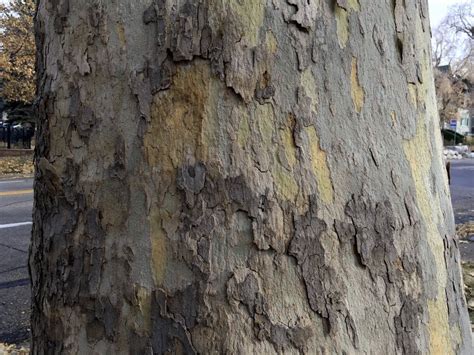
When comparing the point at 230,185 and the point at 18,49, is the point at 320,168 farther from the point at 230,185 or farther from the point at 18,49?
the point at 18,49

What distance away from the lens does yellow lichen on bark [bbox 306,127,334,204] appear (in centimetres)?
92

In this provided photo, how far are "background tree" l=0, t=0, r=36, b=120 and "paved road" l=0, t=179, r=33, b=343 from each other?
7795 mm

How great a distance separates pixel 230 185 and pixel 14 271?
458cm

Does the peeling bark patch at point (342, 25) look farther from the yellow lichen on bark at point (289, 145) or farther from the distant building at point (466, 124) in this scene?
the distant building at point (466, 124)

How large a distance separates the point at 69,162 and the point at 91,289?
236 mm

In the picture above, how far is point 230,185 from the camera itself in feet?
2.91

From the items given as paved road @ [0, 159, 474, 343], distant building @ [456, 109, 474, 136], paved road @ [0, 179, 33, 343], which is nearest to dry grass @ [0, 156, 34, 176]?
paved road @ [0, 159, 474, 343]

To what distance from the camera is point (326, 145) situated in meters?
0.93

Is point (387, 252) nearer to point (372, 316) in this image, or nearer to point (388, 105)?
point (372, 316)

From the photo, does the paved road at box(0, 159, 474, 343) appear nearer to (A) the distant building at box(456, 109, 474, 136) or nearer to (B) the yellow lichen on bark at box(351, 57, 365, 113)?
(B) the yellow lichen on bark at box(351, 57, 365, 113)

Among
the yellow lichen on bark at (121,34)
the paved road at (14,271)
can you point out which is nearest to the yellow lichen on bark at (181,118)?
the yellow lichen on bark at (121,34)

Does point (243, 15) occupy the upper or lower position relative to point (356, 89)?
upper

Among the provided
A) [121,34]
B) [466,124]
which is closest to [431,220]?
[121,34]

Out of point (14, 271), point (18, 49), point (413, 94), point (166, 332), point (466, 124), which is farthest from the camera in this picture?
point (466, 124)
